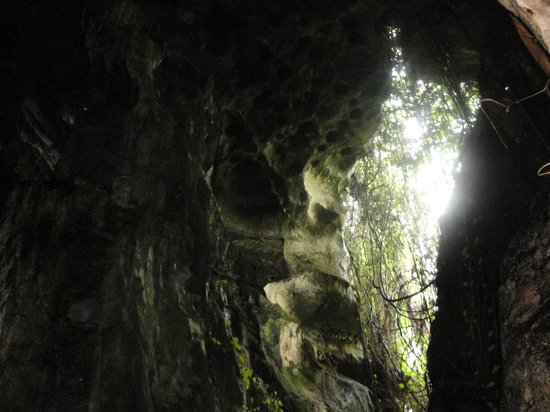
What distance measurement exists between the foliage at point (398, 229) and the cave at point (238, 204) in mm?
290

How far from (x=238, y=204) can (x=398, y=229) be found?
89.2 inches

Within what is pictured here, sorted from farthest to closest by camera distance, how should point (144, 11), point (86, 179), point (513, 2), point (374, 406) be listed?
point (374, 406), point (144, 11), point (86, 179), point (513, 2)

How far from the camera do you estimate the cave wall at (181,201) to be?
2.92 metres

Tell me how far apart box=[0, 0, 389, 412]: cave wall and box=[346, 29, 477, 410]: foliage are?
0.34 meters

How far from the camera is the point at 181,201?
3.72 m

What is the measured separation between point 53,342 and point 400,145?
478 centimetres

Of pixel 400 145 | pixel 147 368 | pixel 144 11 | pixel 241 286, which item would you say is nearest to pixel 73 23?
pixel 144 11

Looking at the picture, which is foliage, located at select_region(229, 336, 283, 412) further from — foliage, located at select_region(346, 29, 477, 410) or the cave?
foliage, located at select_region(346, 29, 477, 410)

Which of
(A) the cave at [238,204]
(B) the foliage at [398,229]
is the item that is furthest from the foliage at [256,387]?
(B) the foliage at [398,229]

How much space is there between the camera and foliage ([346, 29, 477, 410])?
Result: 197 inches

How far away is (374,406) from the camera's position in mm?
5000

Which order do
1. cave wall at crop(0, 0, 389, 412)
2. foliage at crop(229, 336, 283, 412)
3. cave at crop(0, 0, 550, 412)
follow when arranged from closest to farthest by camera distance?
cave at crop(0, 0, 550, 412) < cave wall at crop(0, 0, 389, 412) < foliage at crop(229, 336, 283, 412)

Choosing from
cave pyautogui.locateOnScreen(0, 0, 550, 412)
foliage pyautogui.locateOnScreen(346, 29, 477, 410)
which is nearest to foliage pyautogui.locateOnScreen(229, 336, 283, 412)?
cave pyautogui.locateOnScreen(0, 0, 550, 412)

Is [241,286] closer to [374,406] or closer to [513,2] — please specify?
[374,406]
